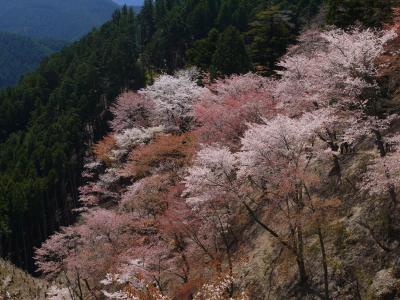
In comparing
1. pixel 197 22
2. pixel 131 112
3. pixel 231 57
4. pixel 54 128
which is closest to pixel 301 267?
pixel 131 112

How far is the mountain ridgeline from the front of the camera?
156 ft

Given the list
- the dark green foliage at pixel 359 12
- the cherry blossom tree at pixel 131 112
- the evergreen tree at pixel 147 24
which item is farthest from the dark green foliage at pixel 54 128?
the dark green foliage at pixel 359 12

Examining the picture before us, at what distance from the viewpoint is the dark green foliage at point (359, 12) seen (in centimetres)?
2681

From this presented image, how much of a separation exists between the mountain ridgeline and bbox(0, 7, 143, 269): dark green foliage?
0.42 feet

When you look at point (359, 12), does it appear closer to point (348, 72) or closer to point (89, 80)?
point (348, 72)

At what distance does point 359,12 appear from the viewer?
99.3 ft

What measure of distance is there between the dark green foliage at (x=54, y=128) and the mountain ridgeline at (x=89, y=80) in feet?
0.42

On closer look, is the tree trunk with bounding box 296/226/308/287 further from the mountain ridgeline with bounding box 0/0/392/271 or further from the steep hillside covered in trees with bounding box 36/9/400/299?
the mountain ridgeline with bounding box 0/0/392/271

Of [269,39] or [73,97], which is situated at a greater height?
[269,39]

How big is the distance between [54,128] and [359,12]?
42617mm

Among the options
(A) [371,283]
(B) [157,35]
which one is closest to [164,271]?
(A) [371,283]

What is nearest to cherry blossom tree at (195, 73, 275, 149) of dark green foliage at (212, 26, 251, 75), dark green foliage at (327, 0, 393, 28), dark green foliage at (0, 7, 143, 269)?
dark green foliage at (327, 0, 393, 28)

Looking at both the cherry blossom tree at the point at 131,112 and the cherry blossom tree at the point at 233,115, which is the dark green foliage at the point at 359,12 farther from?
the cherry blossom tree at the point at 131,112

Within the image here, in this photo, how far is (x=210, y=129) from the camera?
26.9m
